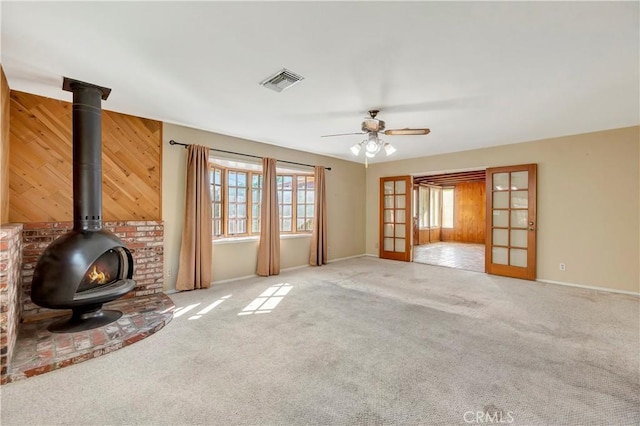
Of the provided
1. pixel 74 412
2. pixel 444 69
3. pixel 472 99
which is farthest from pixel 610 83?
pixel 74 412

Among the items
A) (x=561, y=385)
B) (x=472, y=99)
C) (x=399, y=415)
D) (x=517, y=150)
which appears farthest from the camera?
(x=517, y=150)

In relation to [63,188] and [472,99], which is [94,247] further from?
[472,99]

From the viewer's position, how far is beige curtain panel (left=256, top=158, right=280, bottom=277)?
16.9ft

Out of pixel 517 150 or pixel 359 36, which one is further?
pixel 517 150

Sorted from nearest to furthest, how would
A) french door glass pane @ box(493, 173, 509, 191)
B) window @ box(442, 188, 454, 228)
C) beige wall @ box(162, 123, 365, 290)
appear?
beige wall @ box(162, 123, 365, 290) → french door glass pane @ box(493, 173, 509, 191) → window @ box(442, 188, 454, 228)

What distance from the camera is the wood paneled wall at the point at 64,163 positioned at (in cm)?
307

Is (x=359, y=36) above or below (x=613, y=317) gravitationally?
above

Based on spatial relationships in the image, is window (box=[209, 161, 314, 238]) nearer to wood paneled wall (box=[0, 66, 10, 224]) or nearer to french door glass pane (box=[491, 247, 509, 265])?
wood paneled wall (box=[0, 66, 10, 224])

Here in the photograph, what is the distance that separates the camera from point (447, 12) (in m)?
1.80

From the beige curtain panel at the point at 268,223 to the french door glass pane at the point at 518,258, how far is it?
179 inches

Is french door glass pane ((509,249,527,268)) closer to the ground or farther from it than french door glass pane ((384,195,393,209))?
closer to the ground

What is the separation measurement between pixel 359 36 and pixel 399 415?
2.61 metres

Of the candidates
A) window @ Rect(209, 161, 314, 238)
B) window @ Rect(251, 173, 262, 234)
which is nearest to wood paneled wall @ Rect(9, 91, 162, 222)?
window @ Rect(209, 161, 314, 238)

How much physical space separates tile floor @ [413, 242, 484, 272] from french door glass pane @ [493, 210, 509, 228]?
1.05 metres
